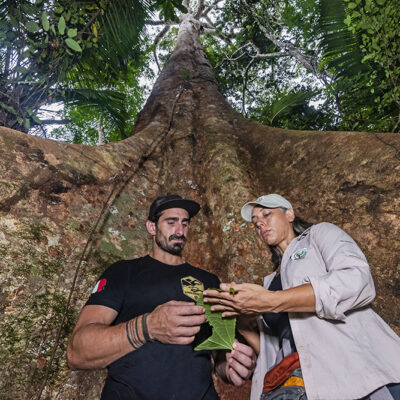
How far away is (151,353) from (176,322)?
369 mm

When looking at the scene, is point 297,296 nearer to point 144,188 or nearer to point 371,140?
point 371,140

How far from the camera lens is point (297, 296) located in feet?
4.05

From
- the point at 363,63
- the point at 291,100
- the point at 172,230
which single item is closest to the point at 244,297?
the point at 172,230

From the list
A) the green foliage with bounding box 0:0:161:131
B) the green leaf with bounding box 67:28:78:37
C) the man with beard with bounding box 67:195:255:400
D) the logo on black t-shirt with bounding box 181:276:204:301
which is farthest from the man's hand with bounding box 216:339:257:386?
the green leaf with bounding box 67:28:78:37

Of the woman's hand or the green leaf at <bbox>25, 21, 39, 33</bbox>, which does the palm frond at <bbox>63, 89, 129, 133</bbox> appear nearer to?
the green leaf at <bbox>25, 21, 39, 33</bbox>

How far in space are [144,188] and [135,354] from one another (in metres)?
1.83

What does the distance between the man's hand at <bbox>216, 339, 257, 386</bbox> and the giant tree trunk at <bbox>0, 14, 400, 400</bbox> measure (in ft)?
0.98

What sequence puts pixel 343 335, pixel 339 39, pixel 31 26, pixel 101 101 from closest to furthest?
pixel 343 335 < pixel 31 26 < pixel 339 39 < pixel 101 101

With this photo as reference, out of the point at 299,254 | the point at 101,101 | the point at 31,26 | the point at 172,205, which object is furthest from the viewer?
the point at 101,101

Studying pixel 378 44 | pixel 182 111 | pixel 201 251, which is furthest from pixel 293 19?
pixel 201 251

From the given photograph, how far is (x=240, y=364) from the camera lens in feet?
5.54

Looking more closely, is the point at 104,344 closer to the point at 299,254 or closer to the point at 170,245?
the point at 170,245

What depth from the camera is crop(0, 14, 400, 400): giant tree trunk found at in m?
1.64

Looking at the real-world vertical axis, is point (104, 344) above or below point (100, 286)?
below
